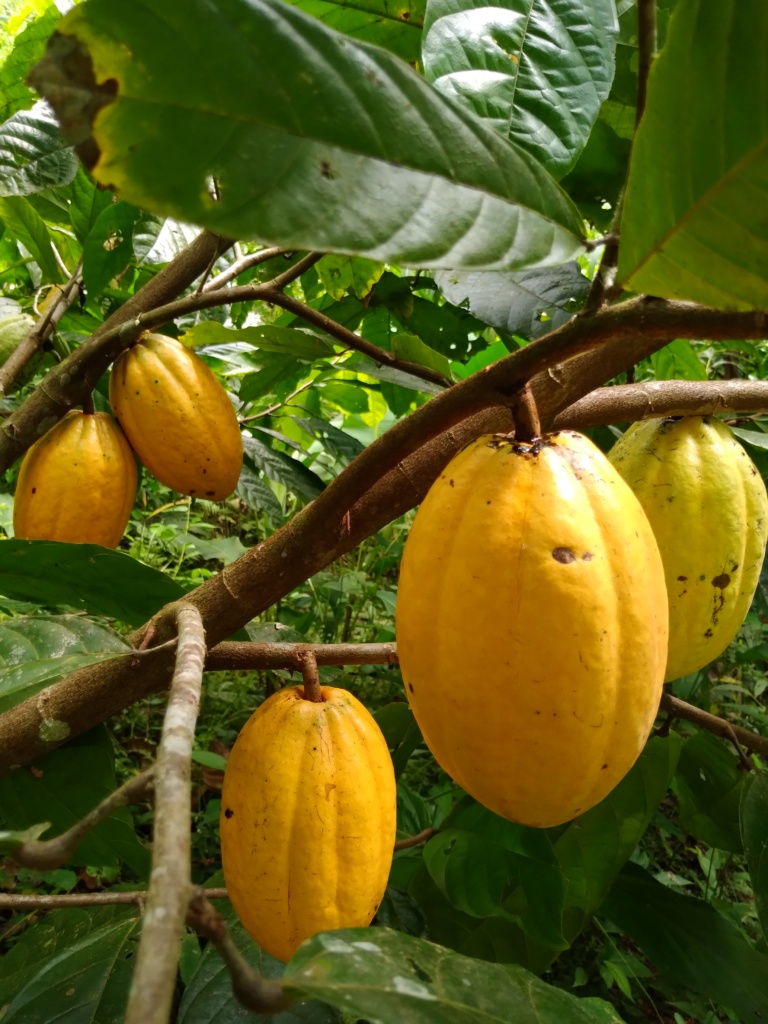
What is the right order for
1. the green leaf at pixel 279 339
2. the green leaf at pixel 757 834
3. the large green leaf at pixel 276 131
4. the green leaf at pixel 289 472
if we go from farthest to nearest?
the green leaf at pixel 289 472
the green leaf at pixel 279 339
the green leaf at pixel 757 834
the large green leaf at pixel 276 131

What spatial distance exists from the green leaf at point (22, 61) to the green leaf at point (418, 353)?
76cm

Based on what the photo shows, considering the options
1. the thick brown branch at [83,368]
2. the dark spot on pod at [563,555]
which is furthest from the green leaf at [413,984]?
→ the thick brown branch at [83,368]

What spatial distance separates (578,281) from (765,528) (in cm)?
36

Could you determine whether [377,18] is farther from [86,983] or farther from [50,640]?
[86,983]

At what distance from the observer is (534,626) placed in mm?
468

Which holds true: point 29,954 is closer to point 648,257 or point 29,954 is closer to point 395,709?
point 395,709

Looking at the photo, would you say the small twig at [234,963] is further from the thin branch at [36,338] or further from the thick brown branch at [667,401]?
the thin branch at [36,338]

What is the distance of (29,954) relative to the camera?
43.5 inches

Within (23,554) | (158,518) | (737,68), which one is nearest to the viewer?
(737,68)

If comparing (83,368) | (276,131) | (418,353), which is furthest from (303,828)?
(83,368)

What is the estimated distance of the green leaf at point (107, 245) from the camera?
1177 millimetres

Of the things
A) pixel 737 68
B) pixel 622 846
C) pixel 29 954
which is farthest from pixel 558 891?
pixel 737 68

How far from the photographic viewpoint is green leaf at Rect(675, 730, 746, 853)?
1215 mm

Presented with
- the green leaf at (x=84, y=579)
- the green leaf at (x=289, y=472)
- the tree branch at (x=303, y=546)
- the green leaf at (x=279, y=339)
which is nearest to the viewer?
the tree branch at (x=303, y=546)
